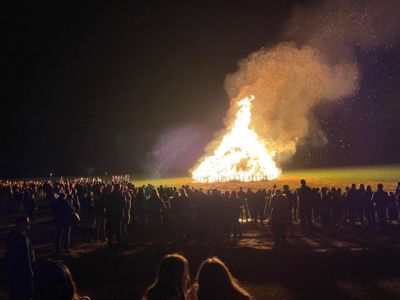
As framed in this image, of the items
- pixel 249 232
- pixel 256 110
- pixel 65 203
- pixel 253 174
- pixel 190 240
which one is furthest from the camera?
pixel 256 110

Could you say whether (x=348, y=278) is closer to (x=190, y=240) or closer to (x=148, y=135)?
(x=190, y=240)

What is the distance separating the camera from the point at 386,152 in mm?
63625

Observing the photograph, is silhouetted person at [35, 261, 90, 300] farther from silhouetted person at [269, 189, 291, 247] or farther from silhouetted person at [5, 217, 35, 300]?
silhouetted person at [269, 189, 291, 247]

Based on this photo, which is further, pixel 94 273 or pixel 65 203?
pixel 65 203

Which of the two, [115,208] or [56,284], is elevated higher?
[115,208]

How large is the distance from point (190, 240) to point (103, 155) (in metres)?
69.2

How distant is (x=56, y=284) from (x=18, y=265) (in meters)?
3.77

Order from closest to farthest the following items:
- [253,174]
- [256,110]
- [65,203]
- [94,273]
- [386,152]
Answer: [94,273] < [65,203] < [253,174] < [256,110] < [386,152]

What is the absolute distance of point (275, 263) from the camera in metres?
9.59

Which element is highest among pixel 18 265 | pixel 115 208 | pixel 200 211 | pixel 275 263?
pixel 115 208

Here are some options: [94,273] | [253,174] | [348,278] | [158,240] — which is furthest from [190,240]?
[253,174]

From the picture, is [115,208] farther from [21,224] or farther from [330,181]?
[330,181]

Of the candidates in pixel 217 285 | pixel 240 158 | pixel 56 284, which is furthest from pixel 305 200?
pixel 240 158

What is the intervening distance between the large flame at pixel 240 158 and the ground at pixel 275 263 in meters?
26.7
